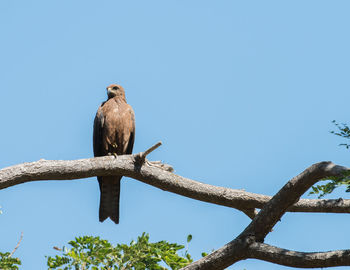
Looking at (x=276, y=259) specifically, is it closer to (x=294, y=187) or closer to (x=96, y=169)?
(x=294, y=187)

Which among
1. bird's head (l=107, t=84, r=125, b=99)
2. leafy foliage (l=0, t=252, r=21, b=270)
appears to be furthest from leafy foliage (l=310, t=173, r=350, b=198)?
bird's head (l=107, t=84, r=125, b=99)

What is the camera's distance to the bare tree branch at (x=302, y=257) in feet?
12.4

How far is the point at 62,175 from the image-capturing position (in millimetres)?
4891

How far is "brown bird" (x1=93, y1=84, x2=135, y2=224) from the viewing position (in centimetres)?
692

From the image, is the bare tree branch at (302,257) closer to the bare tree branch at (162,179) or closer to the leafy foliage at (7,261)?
the bare tree branch at (162,179)

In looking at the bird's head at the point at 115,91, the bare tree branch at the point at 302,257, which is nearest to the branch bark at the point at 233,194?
the bare tree branch at the point at 302,257

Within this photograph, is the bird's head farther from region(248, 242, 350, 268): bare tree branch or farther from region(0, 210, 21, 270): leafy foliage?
region(248, 242, 350, 268): bare tree branch

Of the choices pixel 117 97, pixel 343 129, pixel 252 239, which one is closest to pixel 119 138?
pixel 117 97

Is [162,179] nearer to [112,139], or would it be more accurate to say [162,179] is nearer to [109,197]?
[109,197]

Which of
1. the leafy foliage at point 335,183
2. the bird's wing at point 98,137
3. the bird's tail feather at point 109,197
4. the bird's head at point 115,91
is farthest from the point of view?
the bird's head at point 115,91

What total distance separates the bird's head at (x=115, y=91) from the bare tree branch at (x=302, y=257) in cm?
471

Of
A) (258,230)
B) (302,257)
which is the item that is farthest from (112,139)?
(302,257)

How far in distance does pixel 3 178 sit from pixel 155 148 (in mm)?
1442

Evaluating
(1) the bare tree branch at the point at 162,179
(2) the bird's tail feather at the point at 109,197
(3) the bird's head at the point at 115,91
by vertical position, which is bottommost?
(1) the bare tree branch at the point at 162,179
